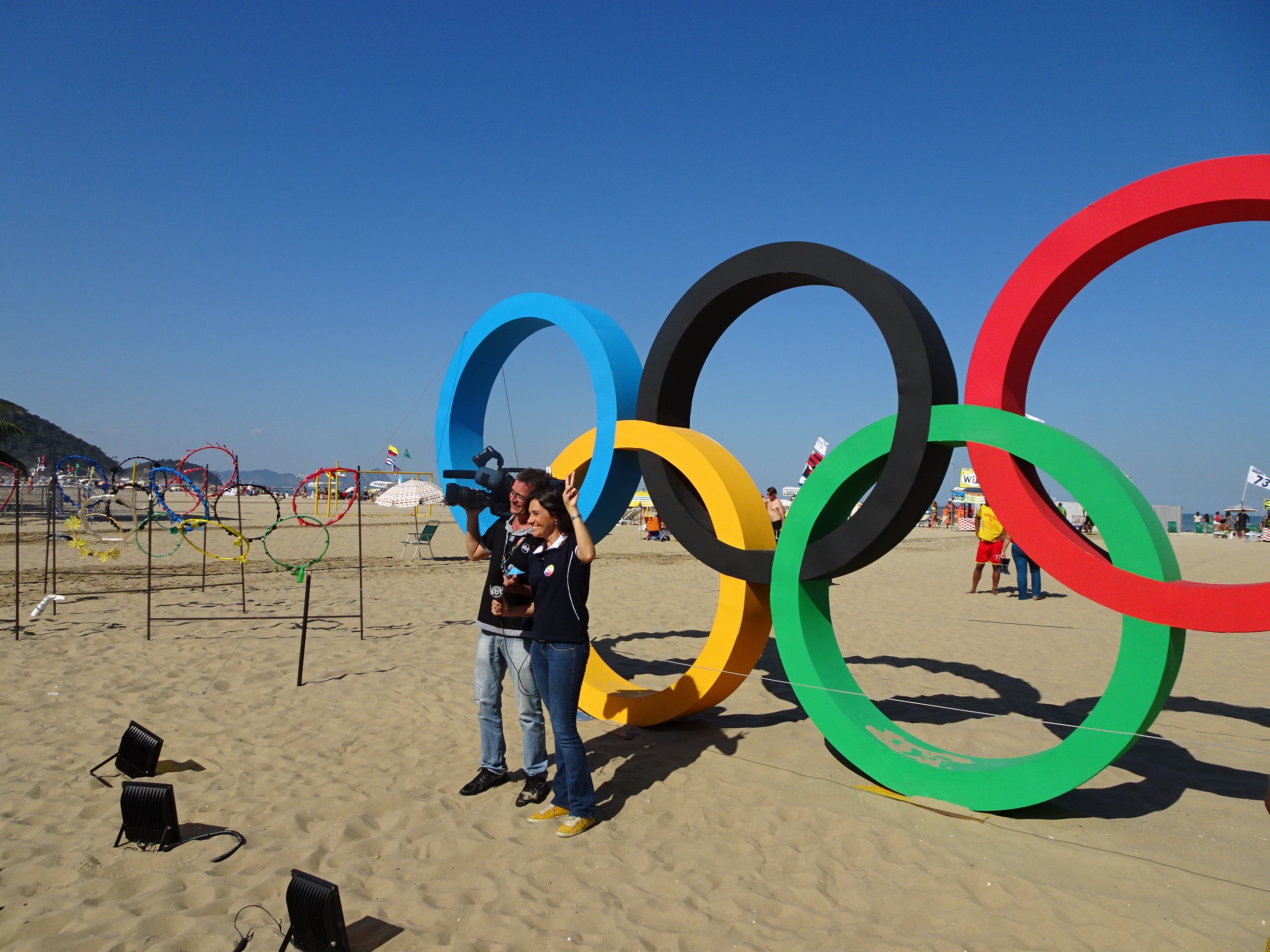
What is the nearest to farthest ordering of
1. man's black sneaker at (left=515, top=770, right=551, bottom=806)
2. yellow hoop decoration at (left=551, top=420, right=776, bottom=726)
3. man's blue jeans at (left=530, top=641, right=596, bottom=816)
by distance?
man's blue jeans at (left=530, top=641, right=596, bottom=816) → man's black sneaker at (left=515, top=770, right=551, bottom=806) → yellow hoop decoration at (left=551, top=420, right=776, bottom=726)

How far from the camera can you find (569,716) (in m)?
4.07

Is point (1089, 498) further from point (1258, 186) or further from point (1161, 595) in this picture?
point (1258, 186)

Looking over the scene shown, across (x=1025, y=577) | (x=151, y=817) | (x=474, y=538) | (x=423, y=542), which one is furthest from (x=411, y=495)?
(x=151, y=817)

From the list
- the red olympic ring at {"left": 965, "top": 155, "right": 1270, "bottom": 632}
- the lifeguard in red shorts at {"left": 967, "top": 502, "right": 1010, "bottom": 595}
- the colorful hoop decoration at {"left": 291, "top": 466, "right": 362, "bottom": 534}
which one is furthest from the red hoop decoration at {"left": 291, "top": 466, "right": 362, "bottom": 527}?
the lifeguard in red shorts at {"left": 967, "top": 502, "right": 1010, "bottom": 595}

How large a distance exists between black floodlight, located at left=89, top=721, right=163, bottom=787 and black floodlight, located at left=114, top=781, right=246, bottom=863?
849mm

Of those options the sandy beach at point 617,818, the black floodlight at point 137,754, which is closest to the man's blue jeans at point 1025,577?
the sandy beach at point 617,818

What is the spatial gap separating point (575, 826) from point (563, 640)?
38.9 inches

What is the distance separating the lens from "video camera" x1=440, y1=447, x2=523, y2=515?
16.0ft

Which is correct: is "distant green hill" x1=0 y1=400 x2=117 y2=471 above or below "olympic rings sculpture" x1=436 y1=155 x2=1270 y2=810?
above

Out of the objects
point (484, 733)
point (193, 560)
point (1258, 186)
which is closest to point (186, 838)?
point (484, 733)

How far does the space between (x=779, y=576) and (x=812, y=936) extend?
2.37 meters

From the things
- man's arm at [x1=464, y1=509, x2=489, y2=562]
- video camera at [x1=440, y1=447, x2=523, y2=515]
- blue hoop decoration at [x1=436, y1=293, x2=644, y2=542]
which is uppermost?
blue hoop decoration at [x1=436, y1=293, x2=644, y2=542]

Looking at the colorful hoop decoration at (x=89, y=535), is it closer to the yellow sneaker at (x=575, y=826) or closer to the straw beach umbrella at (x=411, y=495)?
the straw beach umbrella at (x=411, y=495)

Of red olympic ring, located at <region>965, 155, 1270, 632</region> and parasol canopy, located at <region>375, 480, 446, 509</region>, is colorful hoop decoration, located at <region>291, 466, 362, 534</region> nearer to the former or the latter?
parasol canopy, located at <region>375, 480, 446, 509</region>
